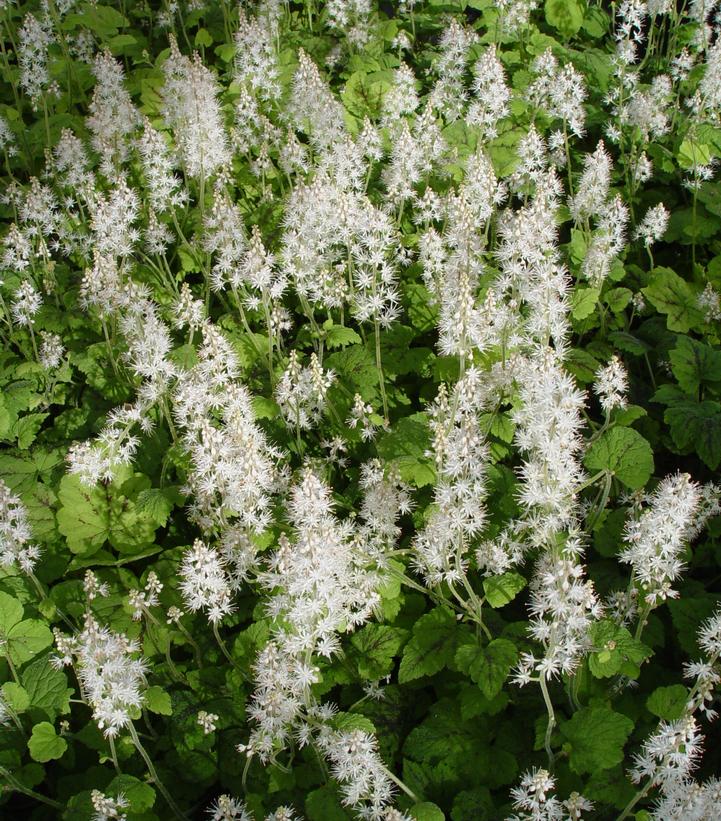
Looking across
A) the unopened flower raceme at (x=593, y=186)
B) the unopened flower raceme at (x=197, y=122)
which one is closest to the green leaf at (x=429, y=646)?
the unopened flower raceme at (x=593, y=186)

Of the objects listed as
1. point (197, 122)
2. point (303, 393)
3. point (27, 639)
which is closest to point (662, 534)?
point (303, 393)

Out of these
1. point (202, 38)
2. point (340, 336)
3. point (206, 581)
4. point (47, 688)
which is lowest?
point (47, 688)

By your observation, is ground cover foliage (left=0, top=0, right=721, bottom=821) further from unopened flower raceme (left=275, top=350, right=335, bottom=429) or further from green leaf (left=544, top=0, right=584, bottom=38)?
green leaf (left=544, top=0, right=584, bottom=38)

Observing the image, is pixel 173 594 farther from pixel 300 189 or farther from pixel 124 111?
pixel 124 111

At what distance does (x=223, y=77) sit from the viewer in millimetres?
7000

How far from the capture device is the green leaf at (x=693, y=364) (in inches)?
164

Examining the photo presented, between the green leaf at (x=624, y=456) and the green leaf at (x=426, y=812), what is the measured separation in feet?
5.50

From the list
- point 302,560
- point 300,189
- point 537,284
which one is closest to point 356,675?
point 302,560

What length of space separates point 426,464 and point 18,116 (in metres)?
5.20

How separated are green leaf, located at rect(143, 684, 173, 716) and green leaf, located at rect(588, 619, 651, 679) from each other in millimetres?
1718

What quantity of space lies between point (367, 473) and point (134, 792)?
166cm

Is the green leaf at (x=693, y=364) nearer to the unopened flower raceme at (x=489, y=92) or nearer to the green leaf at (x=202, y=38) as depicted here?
the unopened flower raceme at (x=489, y=92)

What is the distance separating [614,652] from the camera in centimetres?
302

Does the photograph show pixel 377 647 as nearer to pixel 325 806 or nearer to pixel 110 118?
pixel 325 806
